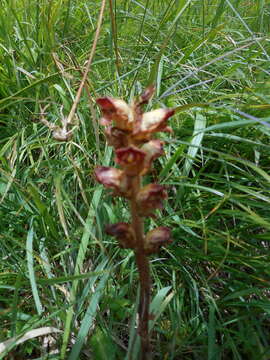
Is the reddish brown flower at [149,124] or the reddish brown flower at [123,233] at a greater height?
the reddish brown flower at [149,124]

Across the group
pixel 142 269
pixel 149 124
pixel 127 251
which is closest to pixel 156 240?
pixel 142 269

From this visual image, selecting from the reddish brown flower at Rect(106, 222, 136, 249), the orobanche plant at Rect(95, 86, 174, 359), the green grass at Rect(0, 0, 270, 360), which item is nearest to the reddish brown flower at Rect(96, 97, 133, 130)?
the orobanche plant at Rect(95, 86, 174, 359)

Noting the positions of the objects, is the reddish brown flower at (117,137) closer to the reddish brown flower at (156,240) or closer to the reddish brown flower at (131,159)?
the reddish brown flower at (131,159)

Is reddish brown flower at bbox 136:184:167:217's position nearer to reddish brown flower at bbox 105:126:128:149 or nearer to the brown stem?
the brown stem

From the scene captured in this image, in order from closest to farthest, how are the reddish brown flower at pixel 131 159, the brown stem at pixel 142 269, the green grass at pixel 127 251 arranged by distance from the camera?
the reddish brown flower at pixel 131 159 < the brown stem at pixel 142 269 < the green grass at pixel 127 251

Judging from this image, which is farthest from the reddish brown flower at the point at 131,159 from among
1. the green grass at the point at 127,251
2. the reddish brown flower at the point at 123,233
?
the green grass at the point at 127,251

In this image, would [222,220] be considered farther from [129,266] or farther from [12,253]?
[12,253]

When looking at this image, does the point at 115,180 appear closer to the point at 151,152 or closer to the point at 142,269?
the point at 151,152
